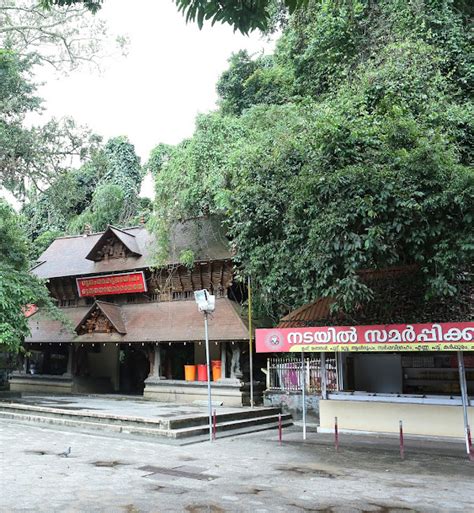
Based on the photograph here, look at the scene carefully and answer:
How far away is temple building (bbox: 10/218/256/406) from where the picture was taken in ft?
62.8

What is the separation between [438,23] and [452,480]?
1593cm

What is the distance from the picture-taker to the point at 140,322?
20703 millimetres

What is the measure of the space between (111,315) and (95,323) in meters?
0.90

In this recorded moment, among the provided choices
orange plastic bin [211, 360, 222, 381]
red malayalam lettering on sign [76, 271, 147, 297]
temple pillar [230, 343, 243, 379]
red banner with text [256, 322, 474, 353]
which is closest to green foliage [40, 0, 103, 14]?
red banner with text [256, 322, 474, 353]

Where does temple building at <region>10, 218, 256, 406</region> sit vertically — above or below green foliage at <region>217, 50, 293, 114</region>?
below

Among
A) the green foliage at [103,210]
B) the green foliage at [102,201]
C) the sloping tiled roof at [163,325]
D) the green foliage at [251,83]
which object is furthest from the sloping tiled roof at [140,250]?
the green foliage at [103,210]

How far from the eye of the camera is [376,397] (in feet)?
41.6

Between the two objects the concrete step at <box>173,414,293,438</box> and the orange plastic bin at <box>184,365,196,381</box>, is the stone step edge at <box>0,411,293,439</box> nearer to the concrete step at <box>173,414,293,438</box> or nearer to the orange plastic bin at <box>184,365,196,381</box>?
the concrete step at <box>173,414,293,438</box>

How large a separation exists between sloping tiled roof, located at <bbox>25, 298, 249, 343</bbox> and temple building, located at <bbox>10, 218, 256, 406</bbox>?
0.04 m

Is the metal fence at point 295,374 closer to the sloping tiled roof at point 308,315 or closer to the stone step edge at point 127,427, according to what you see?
the stone step edge at point 127,427

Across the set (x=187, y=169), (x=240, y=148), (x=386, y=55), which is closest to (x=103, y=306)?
(x=187, y=169)

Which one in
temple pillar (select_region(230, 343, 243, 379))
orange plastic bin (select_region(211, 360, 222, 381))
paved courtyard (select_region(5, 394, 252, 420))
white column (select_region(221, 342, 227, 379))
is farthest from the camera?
orange plastic bin (select_region(211, 360, 222, 381))

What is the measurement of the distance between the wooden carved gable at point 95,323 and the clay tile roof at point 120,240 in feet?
9.60

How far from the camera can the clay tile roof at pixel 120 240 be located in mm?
21812
